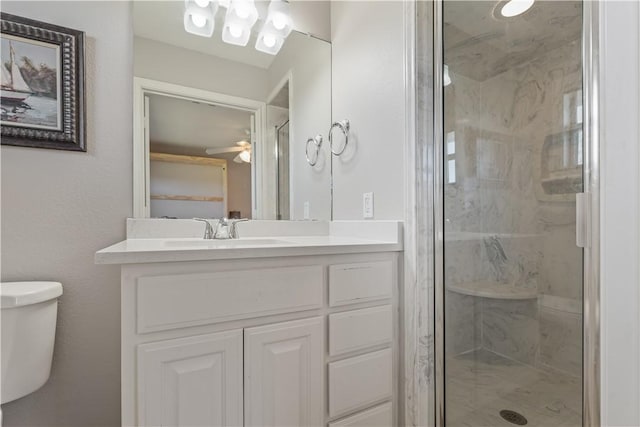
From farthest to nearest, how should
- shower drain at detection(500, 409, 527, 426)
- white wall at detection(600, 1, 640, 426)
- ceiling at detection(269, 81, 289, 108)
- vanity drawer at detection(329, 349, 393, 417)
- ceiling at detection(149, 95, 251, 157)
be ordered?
ceiling at detection(269, 81, 289, 108), ceiling at detection(149, 95, 251, 157), shower drain at detection(500, 409, 527, 426), vanity drawer at detection(329, 349, 393, 417), white wall at detection(600, 1, 640, 426)

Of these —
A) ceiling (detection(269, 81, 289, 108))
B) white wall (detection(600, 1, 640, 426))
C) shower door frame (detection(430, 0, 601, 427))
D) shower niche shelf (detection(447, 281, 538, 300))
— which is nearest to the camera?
white wall (detection(600, 1, 640, 426))

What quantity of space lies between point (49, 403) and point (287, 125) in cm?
157

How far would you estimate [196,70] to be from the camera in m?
1.48

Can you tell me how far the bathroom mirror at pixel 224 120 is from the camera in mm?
1373

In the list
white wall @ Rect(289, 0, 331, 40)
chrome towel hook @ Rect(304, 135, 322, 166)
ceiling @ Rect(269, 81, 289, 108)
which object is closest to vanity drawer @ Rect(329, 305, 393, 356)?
chrome towel hook @ Rect(304, 135, 322, 166)

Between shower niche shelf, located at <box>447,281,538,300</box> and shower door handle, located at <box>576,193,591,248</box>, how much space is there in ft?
→ 1.66

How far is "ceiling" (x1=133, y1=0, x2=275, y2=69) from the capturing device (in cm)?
136

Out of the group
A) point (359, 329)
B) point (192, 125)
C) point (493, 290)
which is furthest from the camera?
point (192, 125)

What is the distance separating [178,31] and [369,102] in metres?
0.95

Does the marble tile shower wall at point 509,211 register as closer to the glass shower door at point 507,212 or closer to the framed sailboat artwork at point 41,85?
the glass shower door at point 507,212

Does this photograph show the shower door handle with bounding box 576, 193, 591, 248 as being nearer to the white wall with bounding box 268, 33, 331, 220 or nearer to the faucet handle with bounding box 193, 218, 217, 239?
the white wall with bounding box 268, 33, 331, 220

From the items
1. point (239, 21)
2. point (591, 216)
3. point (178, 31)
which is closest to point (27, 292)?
point (178, 31)

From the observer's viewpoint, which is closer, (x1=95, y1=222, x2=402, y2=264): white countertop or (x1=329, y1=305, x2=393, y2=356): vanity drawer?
(x1=95, y1=222, x2=402, y2=264): white countertop

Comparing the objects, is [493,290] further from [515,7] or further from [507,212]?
[515,7]
